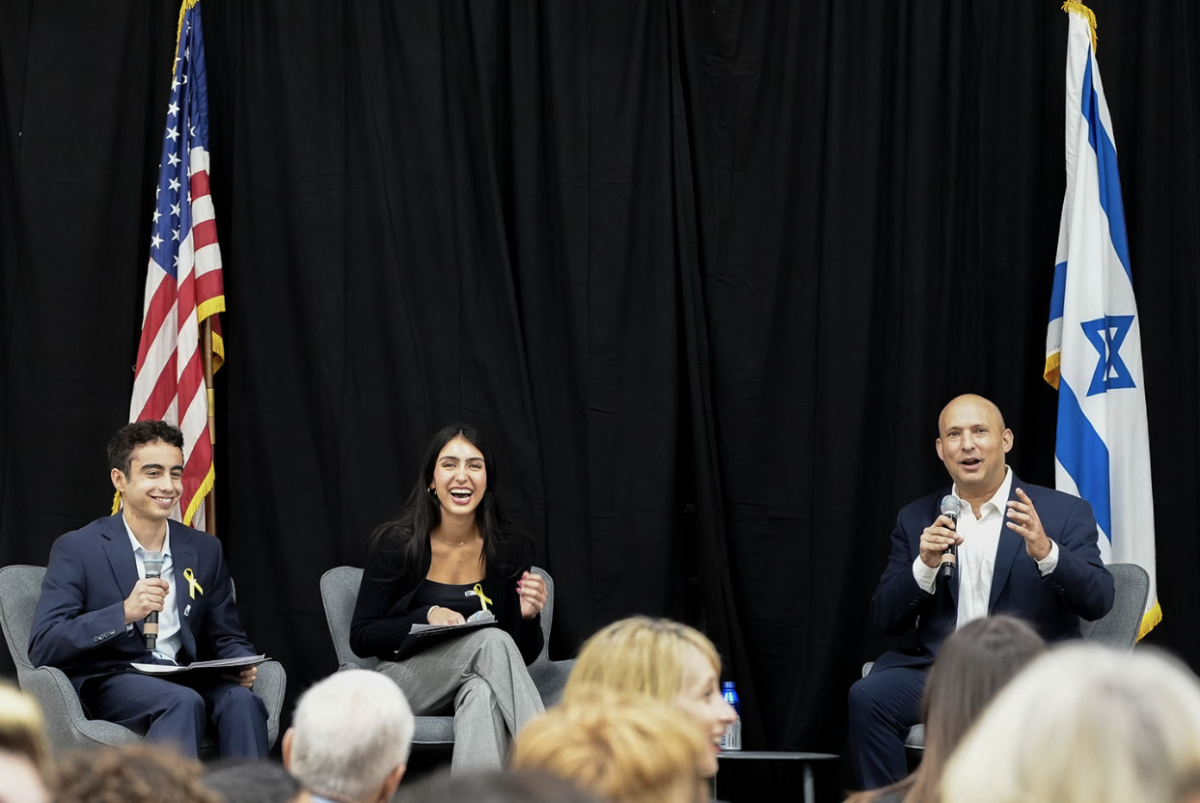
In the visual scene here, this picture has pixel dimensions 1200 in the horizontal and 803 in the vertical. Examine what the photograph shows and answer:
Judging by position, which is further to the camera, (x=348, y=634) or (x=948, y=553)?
(x=348, y=634)

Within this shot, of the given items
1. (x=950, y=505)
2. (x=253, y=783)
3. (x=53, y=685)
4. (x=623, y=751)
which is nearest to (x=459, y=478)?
(x=53, y=685)

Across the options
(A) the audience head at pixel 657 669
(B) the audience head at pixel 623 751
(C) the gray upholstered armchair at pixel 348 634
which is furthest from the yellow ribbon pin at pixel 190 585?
(B) the audience head at pixel 623 751

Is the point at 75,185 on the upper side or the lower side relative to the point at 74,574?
upper

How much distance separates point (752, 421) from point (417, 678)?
1.65m

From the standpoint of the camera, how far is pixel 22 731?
1.39 metres

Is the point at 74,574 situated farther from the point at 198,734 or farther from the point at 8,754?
the point at 8,754

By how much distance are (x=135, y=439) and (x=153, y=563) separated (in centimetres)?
56

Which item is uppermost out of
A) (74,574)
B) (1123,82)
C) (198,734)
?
(1123,82)

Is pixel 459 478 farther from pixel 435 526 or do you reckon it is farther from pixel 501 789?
pixel 501 789

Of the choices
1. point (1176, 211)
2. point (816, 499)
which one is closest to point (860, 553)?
point (816, 499)

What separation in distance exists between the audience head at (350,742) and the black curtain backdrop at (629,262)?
287 cm

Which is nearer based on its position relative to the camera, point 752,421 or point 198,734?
point 198,734

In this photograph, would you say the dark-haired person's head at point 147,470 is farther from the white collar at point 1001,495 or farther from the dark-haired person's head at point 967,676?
the dark-haired person's head at point 967,676

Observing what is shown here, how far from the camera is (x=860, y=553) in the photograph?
204 inches
